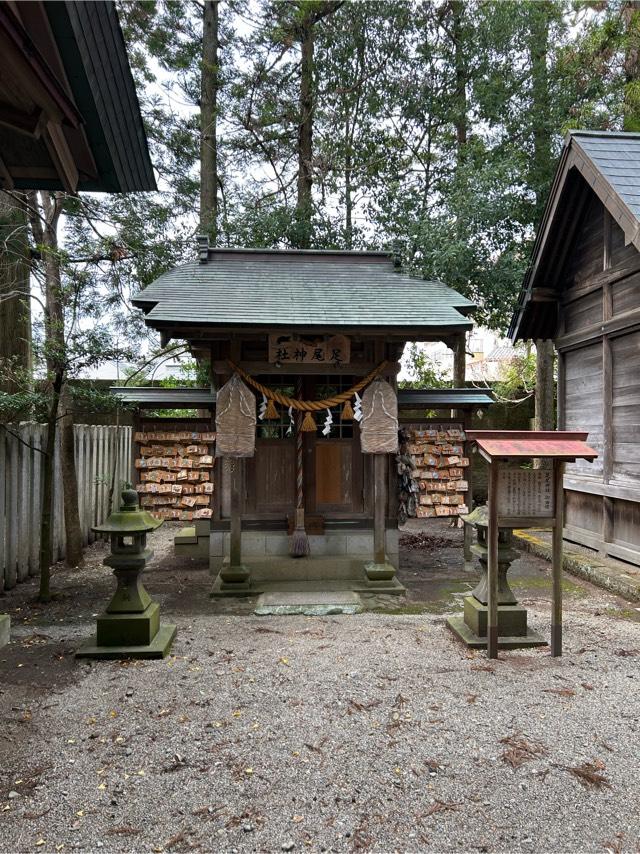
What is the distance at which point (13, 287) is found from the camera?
9273mm

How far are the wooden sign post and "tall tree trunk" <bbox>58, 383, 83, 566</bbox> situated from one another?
589 cm

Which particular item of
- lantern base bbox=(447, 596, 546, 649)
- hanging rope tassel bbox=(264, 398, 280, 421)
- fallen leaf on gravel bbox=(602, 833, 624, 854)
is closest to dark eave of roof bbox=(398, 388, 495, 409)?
hanging rope tassel bbox=(264, 398, 280, 421)

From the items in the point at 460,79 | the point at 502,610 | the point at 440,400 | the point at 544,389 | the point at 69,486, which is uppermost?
the point at 460,79

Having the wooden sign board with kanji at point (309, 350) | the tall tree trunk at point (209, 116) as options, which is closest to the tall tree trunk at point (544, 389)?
the wooden sign board with kanji at point (309, 350)

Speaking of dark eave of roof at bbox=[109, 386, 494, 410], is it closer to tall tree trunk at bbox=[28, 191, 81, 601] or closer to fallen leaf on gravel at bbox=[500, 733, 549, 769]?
tall tree trunk at bbox=[28, 191, 81, 601]

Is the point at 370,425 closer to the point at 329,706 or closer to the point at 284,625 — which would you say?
the point at 284,625

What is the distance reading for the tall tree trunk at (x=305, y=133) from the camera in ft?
42.8

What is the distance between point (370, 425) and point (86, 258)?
6.96 meters

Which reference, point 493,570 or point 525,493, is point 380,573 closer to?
point 493,570

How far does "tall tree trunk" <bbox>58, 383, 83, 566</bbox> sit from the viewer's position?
761 cm

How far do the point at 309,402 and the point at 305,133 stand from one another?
34.9ft

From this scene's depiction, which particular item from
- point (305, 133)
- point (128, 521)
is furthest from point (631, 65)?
point (128, 521)

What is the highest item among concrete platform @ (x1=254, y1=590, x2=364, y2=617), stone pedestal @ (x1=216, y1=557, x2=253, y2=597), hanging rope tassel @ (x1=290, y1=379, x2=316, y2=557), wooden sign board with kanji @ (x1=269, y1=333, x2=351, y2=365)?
wooden sign board with kanji @ (x1=269, y1=333, x2=351, y2=365)

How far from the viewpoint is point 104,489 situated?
10.0 meters
